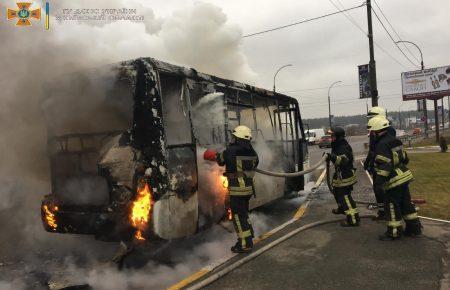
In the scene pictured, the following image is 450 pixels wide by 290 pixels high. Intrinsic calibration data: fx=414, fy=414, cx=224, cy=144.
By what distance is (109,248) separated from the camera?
6.00 m

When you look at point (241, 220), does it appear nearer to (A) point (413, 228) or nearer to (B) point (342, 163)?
(B) point (342, 163)

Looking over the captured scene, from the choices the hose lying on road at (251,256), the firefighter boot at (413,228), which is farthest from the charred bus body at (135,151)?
the firefighter boot at (413,228)

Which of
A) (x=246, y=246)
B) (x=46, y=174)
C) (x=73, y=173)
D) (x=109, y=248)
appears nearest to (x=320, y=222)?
(x=246, y=246)

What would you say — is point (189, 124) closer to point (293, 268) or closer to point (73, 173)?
point (73, 173)

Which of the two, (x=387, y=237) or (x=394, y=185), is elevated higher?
(x=394, y=185)

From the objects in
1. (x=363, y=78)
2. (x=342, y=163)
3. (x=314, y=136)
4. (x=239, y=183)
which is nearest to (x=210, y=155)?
(x=239, y=183)

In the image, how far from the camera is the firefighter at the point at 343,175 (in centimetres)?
683

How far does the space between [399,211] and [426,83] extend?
32.8 metres

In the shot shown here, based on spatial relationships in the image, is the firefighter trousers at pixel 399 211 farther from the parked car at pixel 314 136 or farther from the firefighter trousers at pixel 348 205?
the parked car at pixel 314 136

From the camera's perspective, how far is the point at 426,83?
34.8 meters

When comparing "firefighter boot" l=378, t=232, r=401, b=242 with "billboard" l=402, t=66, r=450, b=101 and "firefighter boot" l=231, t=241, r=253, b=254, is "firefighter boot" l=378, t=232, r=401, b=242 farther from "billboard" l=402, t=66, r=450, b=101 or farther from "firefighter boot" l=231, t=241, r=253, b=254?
"billboard" l=402, t=66, r=450, b=101

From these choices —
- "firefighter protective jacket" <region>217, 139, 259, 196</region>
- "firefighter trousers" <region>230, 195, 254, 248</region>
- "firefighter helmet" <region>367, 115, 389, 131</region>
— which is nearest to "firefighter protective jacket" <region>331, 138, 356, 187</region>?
"firefighter helmet" <region>367, 115, 389, 131</region>

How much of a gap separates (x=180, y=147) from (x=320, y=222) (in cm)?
304

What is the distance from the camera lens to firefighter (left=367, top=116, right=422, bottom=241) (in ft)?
19.1
